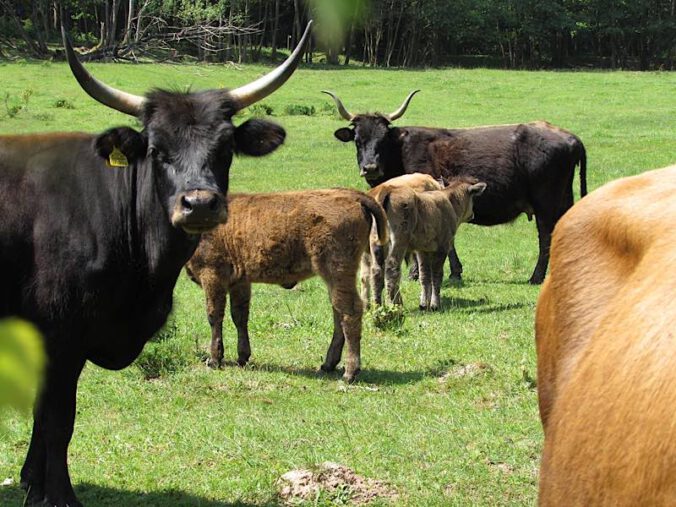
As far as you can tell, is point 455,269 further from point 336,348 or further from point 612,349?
point 612,349

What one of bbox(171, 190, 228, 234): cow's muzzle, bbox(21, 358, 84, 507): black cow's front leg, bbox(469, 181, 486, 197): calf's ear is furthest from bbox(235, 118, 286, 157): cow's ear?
bbox(469, 181, 486, 197): calf's ear

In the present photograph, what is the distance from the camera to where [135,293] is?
5691 mm

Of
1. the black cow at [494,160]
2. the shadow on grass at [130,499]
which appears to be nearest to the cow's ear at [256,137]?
the shadow on grass at [130,499]

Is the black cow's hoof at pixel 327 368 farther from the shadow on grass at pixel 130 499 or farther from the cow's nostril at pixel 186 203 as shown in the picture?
the cow's nostril at pixel 186 203

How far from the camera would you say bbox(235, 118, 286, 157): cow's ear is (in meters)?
6.14

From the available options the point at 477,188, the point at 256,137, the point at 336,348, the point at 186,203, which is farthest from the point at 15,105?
the point at 186,203

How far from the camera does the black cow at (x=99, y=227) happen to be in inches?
213

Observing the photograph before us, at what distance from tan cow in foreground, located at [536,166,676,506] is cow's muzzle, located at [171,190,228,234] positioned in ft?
8.08

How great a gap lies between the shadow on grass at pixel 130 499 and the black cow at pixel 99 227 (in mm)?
125

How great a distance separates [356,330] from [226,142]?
3.23 m

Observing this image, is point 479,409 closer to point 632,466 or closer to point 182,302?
point 632,466

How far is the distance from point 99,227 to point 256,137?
1.17 meters

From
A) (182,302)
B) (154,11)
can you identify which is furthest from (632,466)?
(182,302)

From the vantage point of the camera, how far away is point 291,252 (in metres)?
8.86
